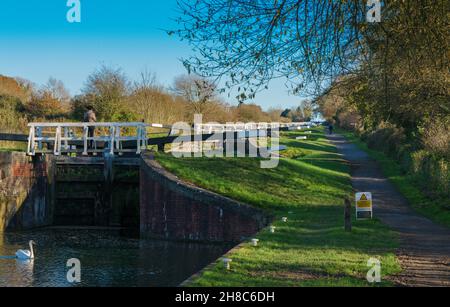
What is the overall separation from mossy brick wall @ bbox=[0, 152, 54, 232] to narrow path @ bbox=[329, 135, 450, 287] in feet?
38.5

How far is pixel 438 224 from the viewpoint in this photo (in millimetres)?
16375

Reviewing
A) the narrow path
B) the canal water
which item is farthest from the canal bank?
the narrow path

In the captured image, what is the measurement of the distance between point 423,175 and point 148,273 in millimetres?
14884

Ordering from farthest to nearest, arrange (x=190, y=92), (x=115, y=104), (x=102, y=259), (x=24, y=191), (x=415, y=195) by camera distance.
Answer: (x=190, y=92) < (x=115, y=104) < (x=415, y=195) < (x=24, y=191) < (x=102, y=259)

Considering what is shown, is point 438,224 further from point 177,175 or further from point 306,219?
point 177,175

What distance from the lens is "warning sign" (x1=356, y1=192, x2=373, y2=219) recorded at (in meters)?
15.5

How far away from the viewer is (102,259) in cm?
1614

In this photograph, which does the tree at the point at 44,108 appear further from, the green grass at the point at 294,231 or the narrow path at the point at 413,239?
the narrow path at the point at 413,239

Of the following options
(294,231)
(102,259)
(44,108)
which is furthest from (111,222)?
(44,108)

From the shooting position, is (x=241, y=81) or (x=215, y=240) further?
(x=215, y=240)

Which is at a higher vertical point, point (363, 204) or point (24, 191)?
point (363, 204)

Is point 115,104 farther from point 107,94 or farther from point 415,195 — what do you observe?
point 415,195

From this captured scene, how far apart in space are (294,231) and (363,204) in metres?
2.06

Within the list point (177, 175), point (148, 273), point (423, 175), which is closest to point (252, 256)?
point (148, 273)
